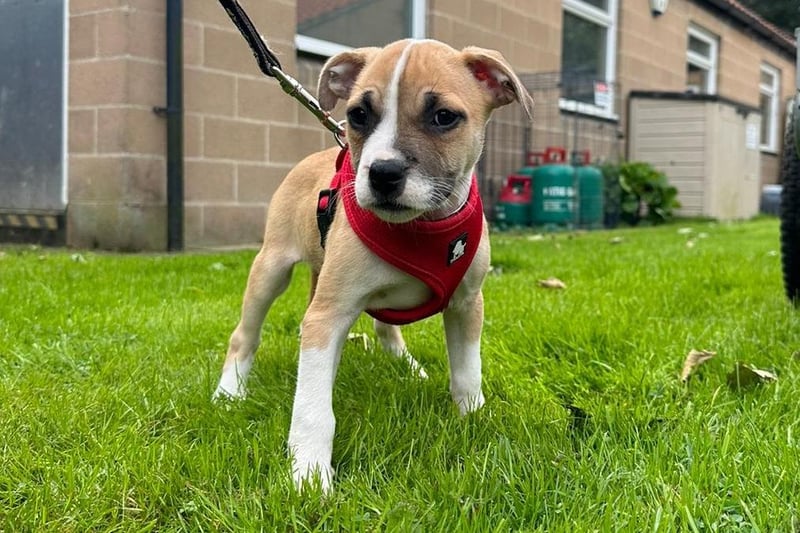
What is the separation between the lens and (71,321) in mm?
3391

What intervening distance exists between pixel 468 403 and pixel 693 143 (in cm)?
1180

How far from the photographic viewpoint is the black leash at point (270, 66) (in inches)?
100

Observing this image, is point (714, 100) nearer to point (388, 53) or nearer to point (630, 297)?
point (630, 297)

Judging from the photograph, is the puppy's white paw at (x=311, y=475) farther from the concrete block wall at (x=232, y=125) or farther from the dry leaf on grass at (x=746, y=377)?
the concrete block wall at (x=232, y=125)

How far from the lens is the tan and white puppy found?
1.86 metres

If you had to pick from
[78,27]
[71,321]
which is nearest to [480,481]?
[71,321]

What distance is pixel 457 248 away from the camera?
83.0 inches

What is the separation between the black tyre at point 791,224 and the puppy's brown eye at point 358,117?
241 cm

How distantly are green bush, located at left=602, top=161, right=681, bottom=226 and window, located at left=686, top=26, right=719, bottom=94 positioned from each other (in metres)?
5.50

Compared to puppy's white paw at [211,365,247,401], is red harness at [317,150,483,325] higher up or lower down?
higher up

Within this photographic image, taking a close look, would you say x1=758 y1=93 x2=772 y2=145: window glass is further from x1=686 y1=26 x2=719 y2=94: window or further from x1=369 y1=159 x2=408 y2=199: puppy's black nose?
x1=369 y1=159 x2=408 y2=199: puppy's black nose

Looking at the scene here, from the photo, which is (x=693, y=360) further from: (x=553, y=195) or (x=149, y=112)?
(x=553, y=195)

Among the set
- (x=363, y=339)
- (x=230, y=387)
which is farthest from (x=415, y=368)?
(x=230, y=387)

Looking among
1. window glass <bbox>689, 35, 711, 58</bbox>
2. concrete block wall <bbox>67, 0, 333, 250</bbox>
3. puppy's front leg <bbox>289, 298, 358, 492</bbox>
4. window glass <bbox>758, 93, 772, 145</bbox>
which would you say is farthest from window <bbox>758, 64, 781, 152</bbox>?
puppy's front leg <bbox>289, 298, 358, 492</bbox>
